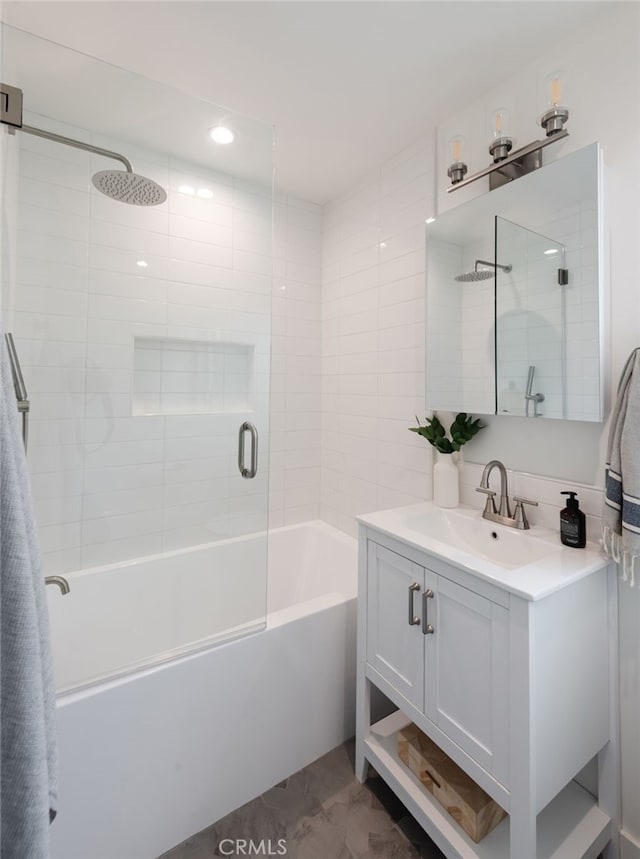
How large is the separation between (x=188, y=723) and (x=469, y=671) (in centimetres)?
91

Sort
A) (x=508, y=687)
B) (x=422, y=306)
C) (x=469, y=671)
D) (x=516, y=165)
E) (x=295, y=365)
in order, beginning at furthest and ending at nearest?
1. (x=295, y=365)
2. (x=422, y=306)
3. (x=516, y=165)
4. (x=469, y=671)
5. (x=508, y=687)

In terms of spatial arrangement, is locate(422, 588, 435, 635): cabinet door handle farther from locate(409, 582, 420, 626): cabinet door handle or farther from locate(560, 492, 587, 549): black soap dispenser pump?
locate(560, 492, 587, 549): black soap dispenser pump

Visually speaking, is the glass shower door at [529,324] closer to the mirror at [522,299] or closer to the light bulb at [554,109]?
the mirror at [522,299]

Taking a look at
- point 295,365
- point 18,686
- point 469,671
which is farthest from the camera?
point 295,365

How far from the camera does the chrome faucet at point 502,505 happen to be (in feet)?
4.54

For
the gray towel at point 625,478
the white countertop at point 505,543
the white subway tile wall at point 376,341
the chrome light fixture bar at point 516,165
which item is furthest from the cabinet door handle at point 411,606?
the chrome light fixture bar at point 516,165

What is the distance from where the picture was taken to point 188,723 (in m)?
1.28

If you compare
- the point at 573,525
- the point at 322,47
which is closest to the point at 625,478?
the point at 573,525

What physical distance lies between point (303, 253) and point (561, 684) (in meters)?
2.43

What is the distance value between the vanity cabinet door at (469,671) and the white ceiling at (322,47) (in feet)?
5.79

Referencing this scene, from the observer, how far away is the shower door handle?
1.89m

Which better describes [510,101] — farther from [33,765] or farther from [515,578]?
[33,765]

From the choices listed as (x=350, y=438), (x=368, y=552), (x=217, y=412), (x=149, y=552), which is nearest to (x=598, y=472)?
(x=368, y=552)

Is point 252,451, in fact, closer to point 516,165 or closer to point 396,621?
point 396,621
